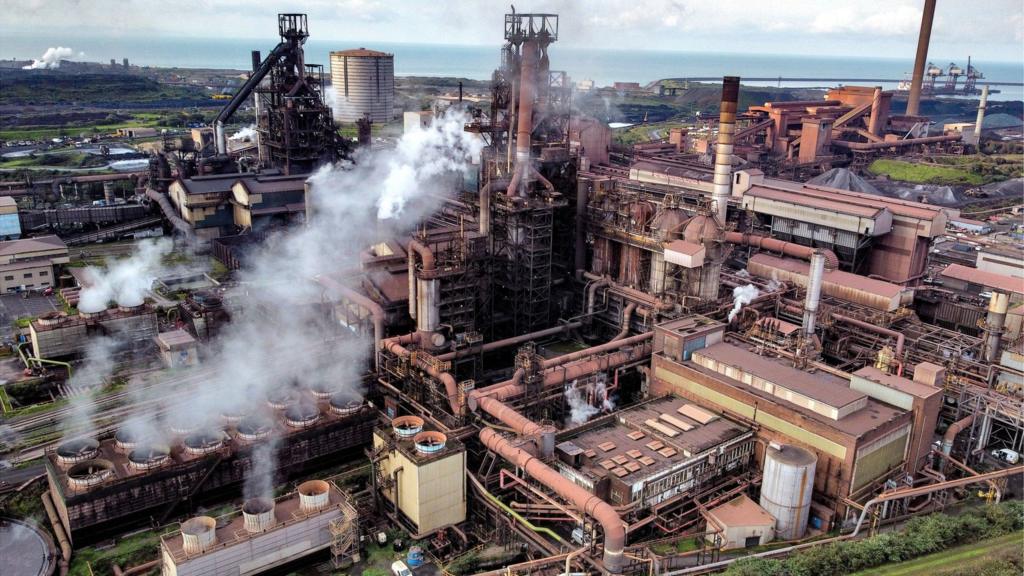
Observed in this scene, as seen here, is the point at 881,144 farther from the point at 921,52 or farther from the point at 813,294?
the point at 813,294

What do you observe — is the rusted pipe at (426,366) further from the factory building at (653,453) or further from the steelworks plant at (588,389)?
the factory building at (653,453)

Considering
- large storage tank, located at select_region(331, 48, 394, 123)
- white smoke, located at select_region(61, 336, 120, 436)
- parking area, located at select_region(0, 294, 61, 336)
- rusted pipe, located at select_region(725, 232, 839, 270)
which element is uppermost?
large storage tank, located at select_region(331, 48, 394, 123)

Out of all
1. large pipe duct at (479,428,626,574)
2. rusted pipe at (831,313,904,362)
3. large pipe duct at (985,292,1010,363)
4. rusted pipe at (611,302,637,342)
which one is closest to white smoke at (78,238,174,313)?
large pipe duct at (479,428,626,574)

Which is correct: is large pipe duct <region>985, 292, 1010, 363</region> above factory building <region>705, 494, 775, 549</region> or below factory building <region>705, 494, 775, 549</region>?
above

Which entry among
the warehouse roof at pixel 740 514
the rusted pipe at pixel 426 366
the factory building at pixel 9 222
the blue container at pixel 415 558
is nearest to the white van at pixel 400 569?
the blue container at pixel 415 558

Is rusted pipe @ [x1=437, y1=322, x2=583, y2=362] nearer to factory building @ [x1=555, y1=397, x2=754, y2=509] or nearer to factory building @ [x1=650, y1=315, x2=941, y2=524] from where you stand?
factory building @ [x1=650, y1=315, x2=941, y2=524]
